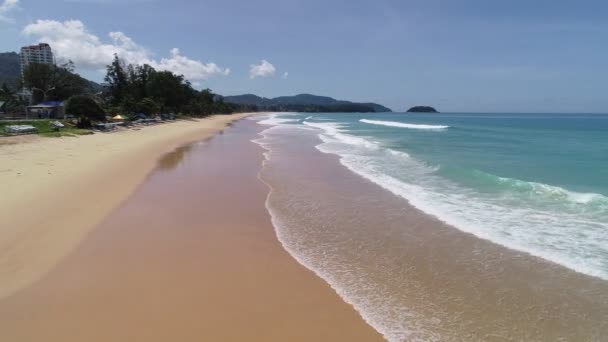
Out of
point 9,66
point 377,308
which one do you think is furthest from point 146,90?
point 9,66

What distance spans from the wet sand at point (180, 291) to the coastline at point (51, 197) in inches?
15.3

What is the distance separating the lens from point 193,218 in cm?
895

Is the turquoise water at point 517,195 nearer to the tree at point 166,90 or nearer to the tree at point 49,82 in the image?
the tree at point 49,82

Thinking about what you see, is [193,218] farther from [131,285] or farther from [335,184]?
[335,184]

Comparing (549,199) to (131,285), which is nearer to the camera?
(131,285)

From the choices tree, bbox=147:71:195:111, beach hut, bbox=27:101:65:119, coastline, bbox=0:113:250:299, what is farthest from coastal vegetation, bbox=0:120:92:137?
tree, bbox=147:71:195:111

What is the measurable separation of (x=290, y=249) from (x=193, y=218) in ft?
10.0

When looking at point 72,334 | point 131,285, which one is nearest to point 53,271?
point 131,285

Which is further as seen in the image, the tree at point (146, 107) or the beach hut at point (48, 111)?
the tree at point (146, 107)

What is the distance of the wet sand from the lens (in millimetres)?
4488

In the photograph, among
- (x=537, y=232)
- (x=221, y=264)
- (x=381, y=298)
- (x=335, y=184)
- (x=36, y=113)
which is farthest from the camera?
(x=36, y=113)

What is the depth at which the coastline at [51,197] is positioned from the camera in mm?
6410

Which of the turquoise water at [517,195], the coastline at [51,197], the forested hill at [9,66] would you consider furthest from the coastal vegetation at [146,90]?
the forested hill at [9,66]

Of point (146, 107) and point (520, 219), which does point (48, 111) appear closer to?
point (146, 107)
